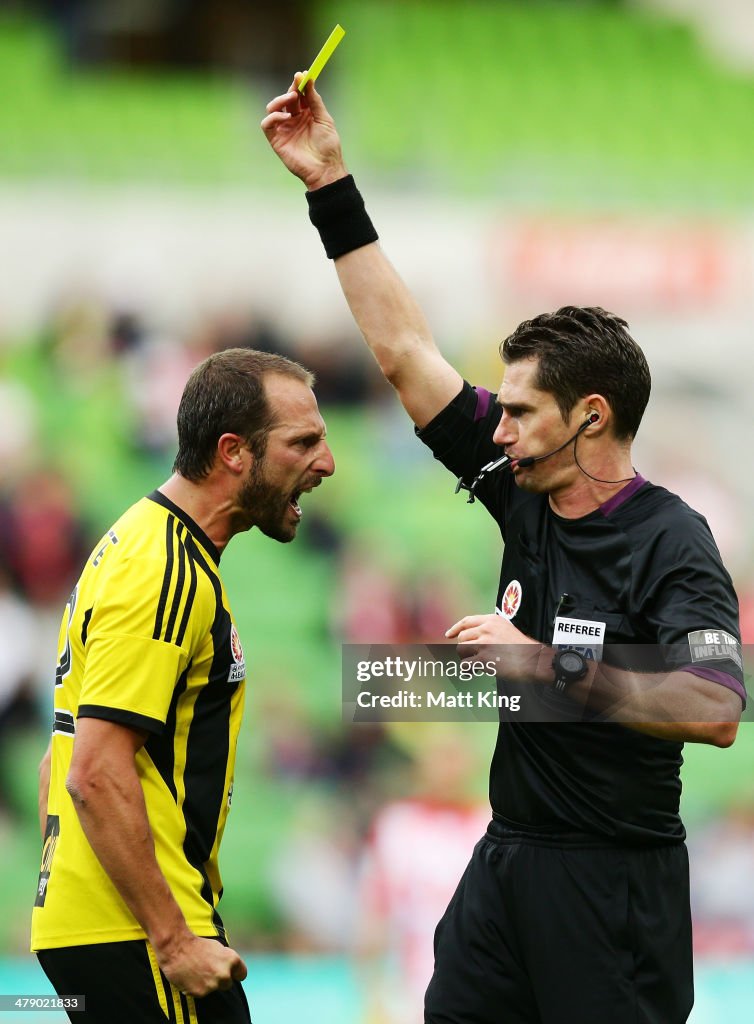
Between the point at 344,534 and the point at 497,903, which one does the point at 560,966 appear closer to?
the point at 497,903

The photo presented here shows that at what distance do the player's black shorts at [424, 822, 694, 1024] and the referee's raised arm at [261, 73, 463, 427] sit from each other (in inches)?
44.6

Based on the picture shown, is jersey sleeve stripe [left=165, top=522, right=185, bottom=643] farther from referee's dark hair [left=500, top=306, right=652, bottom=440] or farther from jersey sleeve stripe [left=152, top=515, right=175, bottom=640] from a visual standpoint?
referee's dark hair [left=500, top=306, right=652, bottom=440]

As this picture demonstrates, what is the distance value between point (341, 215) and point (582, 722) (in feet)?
4.54

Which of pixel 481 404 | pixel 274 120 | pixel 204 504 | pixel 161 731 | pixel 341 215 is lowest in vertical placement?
pixel 161 731

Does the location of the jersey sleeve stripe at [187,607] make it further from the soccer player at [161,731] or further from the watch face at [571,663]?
the watch face at [571,663]

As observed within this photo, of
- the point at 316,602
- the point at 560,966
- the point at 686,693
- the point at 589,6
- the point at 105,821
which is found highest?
the point at 589,6

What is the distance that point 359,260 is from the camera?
→ 10.9ft

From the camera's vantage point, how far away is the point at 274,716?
840cm

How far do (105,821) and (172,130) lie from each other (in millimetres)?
8040

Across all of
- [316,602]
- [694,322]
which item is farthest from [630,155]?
[316,602]

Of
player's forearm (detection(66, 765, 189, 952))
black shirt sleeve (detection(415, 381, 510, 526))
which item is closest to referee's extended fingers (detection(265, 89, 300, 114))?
black shirt sleeve (detection(415, 381, 510, 526))

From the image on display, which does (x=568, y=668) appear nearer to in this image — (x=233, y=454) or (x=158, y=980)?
(x=233, y=454)

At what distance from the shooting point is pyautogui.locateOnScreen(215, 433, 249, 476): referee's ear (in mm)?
2963

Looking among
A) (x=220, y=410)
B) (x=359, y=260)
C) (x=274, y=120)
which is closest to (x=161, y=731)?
(x=220, y=410)
